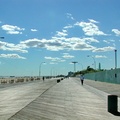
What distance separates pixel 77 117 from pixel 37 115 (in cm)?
177

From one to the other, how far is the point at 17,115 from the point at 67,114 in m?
2.29

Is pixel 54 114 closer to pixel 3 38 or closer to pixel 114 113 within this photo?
pixel 114 113

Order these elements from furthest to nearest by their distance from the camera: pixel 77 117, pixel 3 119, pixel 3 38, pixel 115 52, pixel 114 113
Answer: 1. pixel 115 52
2. pixel 3 38
3. pixel 114 113
4. pixel 77 117
5. pixel 3 119

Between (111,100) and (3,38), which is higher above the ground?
(3,38)

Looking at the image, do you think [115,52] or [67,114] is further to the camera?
[115,52]

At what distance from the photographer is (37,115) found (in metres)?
10.7

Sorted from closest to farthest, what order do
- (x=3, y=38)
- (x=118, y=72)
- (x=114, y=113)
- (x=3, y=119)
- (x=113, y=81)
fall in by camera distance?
(x=3, y=119) < (x=114, y=113) < (x=3, y=38) < (x=118, y=72) < (x=113, y=81)

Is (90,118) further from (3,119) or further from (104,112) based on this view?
(3,119)

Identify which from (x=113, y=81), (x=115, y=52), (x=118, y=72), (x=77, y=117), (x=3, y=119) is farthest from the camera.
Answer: (x=115, y=52)

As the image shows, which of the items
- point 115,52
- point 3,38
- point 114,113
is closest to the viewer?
point 114,113

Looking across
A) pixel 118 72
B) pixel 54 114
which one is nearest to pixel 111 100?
pixel 54 114

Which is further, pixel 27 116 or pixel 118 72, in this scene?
pixel 118 72

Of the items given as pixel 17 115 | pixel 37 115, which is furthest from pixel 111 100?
pixel 17 115

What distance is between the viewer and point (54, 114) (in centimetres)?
1106
